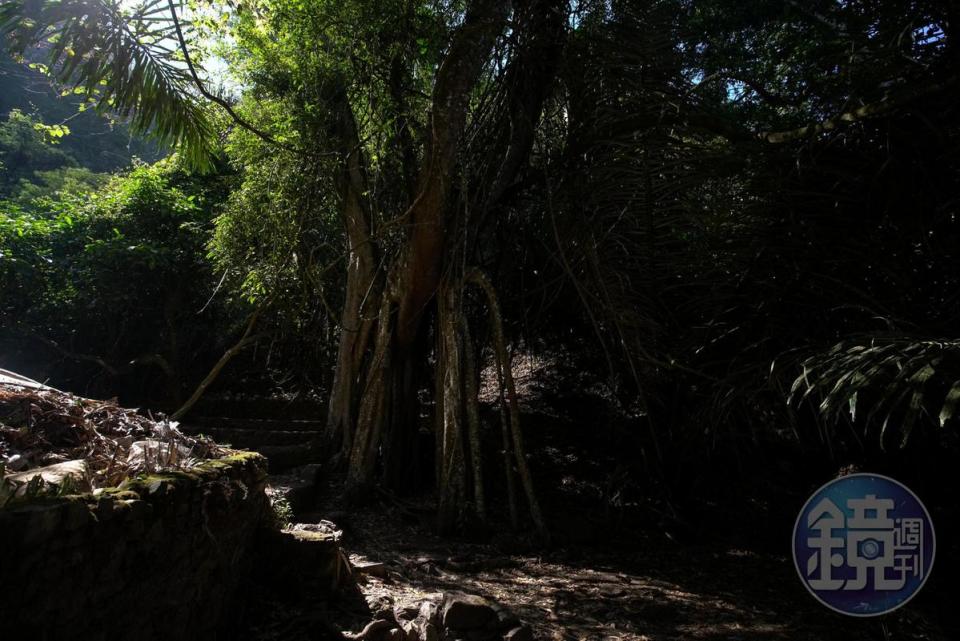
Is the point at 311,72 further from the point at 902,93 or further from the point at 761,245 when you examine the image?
the point at 902,93

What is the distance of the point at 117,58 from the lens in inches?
163

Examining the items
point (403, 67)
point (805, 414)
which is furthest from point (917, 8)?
point (403, 67)

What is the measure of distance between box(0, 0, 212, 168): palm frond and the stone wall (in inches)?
102

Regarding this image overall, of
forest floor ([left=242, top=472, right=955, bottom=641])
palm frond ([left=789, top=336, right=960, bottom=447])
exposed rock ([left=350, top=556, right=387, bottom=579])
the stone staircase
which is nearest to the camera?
palm frond ([left=789, top=336, right=960, bottom=447])

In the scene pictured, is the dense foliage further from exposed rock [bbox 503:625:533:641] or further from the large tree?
exposed rock [bbox 503:625:533:641]

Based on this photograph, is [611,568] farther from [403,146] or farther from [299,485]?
[403,146]

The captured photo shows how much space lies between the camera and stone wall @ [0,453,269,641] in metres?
1.81

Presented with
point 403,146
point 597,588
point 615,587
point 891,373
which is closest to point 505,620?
point 597,588

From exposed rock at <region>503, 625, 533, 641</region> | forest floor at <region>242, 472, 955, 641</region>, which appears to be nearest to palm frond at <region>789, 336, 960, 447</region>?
forest floor at <region>242, 472, 955, 641</region>

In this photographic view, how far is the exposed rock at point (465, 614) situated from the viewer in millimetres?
3377

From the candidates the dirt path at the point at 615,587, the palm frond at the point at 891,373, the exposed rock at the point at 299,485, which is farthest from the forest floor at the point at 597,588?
the palm frond at the point at 891,373

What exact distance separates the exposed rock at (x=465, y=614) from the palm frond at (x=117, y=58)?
355 centimetres

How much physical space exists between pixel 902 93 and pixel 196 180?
372 inches

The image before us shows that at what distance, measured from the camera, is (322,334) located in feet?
27.8
